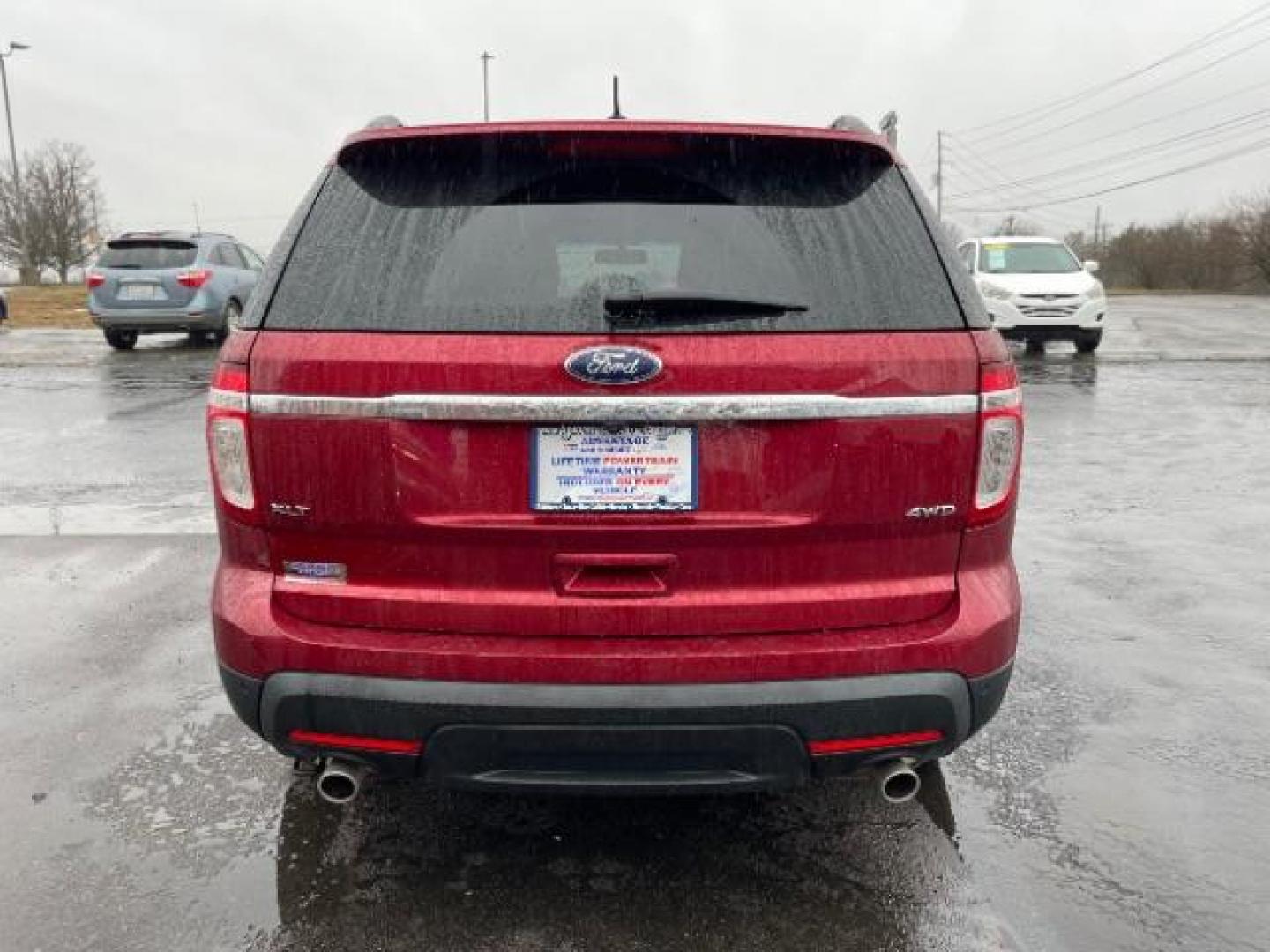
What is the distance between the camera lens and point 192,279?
1591 cm

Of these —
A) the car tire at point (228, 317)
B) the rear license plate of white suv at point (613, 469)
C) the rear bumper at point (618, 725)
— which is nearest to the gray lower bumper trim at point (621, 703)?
the rear bumper at point (618, 725)

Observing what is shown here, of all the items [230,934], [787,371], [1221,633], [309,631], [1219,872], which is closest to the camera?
[787,371]

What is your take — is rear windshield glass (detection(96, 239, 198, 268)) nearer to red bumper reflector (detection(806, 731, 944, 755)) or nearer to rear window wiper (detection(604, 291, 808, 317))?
rear window wiper (detection(604, 291, 808, 317))

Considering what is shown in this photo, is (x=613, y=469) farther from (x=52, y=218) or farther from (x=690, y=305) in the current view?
(x=52, y=218)

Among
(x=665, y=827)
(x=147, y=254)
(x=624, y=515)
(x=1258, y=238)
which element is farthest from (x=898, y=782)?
(x=1258, y=238)

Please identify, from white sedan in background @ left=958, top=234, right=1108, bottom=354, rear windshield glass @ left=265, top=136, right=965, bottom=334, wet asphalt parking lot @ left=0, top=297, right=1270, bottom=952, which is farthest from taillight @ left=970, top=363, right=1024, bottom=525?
white sedan in background @ left=958, top=234, right=1108, bottom=354

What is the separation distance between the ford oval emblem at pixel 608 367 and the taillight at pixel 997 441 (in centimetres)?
73

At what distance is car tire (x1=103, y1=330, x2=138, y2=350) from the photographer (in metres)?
16.6

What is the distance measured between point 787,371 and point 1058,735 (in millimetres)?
1993

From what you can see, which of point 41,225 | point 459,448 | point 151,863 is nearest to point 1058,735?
point 459,448

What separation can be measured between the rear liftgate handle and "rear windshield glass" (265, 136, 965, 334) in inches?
18.7

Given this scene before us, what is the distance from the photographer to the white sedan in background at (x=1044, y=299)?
590 inches

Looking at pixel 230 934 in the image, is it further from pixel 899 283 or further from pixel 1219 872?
pixel 1219 872

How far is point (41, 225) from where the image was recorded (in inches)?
2185
